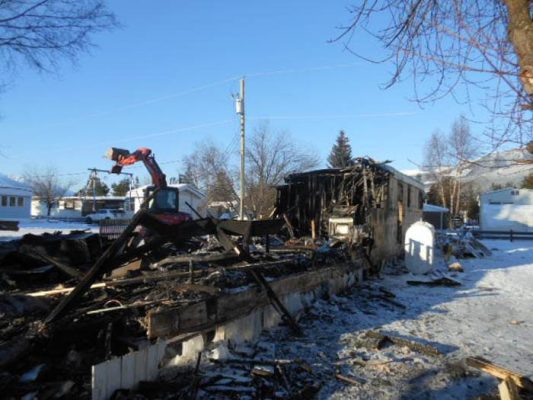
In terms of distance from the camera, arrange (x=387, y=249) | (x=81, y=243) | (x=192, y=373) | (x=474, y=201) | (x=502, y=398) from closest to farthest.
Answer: (x=502, y=398) → (x=192, y=373) → (x=81, y=243) → (x=387, y=249) → (x=474, y=201)

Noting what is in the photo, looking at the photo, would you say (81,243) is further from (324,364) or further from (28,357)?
(324,364)

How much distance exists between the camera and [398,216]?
17406 mm

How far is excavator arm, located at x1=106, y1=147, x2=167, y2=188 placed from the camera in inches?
799

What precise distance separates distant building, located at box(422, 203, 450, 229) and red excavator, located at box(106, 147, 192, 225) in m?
31.7

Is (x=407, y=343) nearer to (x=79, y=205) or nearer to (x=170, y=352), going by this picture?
(x=170, y=352)

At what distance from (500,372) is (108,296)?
452 cm

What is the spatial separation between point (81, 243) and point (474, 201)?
63.7 metres

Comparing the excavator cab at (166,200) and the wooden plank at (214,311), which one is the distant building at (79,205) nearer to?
the excavator cab at (166,200)

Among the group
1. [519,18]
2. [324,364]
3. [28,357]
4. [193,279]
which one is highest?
[519,18]

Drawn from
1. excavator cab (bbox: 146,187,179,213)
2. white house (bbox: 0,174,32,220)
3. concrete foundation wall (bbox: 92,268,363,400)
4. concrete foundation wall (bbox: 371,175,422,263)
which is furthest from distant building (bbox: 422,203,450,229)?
concrete foundation wall (bbox: 92,268,363,400)

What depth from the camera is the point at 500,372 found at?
17.7 feet

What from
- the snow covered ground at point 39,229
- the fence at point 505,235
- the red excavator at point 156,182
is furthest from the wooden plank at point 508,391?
the fence at point 505,235

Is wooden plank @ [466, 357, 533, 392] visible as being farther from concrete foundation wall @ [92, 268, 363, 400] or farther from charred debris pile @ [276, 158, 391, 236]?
charred debris pile @ [276, 158, 391, 236]

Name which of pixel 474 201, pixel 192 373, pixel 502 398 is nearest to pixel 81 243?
pixel 192 373
